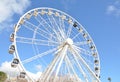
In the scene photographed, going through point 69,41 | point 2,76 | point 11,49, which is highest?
point 2,76

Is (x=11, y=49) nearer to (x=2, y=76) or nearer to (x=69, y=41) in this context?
(x=69, y=41)

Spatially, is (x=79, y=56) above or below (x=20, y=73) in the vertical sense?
above

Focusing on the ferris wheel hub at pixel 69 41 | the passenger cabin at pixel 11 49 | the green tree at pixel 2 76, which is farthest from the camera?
the green tree at pixel 2 76

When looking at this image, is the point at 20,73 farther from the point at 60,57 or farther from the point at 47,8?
the point at 47,8

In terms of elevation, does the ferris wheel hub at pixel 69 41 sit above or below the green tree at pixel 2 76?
below

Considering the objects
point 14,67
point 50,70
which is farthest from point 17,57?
point 50,70

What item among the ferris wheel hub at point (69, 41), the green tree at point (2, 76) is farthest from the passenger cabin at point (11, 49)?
the green tree at point (2, 76)

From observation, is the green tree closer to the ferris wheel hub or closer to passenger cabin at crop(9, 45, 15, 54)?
the ferris wheel hub

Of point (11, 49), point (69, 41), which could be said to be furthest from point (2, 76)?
point (11, 49)

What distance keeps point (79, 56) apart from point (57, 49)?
3.66 m

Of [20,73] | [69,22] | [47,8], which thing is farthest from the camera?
[69,22]

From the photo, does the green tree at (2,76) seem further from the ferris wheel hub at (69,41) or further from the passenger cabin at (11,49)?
the passenger cabin at (11,49)

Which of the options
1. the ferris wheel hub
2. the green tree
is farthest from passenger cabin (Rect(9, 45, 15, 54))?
the green tree

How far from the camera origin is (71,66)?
4434 cm
